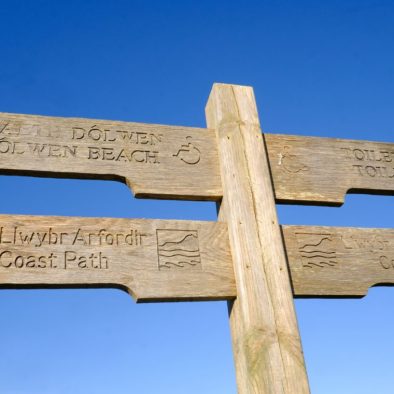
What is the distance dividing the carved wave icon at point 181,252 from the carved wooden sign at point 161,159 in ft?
0.85

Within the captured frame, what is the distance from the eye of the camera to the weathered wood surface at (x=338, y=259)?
2.67 m

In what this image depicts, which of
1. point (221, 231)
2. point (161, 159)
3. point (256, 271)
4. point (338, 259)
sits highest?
point (161, 159)

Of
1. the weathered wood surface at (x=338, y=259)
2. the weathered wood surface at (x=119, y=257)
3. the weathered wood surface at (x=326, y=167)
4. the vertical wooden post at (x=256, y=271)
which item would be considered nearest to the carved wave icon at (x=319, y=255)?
the weathered wood surface at (x=338, y=259)

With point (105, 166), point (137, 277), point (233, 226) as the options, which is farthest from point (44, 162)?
point (233, 226)

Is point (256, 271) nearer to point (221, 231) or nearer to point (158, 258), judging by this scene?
point (221, 231)

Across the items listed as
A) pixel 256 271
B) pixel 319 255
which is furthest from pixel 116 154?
pixel 319 255

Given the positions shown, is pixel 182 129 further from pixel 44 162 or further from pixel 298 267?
pixel 298 267

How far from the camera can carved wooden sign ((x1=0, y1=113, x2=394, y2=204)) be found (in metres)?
2.74

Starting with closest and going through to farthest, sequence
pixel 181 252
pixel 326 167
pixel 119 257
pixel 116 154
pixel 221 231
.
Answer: pixel 119 257 → pixel 181 252 → pixel 221 231 → pixel 116 154 → pixel 326 167

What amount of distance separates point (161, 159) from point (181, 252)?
0.54 m

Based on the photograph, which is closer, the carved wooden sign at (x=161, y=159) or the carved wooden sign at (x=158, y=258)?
the carved wooden sign at (x=158, y=258)

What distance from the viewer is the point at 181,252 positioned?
261 centimetres

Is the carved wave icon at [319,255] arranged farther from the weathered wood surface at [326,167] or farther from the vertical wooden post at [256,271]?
the weathered wood surface at [326,167]

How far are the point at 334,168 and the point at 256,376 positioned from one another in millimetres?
1314
